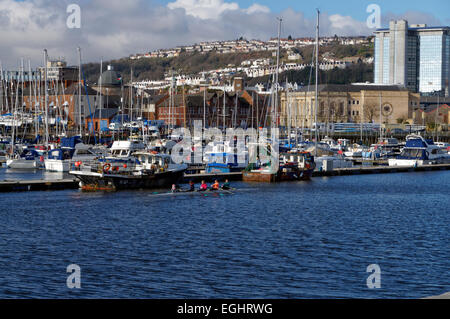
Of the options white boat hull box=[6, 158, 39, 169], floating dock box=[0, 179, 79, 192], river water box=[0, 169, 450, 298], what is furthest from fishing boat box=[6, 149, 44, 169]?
river water box=[0, 169, 450, 298]

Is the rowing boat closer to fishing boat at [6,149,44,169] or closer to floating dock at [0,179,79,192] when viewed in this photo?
floating dock at [0,179,79,192]

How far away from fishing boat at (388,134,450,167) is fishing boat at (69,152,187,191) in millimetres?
35948

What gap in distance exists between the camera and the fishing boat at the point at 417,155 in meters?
84.2

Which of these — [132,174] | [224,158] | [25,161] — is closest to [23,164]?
[25,161]

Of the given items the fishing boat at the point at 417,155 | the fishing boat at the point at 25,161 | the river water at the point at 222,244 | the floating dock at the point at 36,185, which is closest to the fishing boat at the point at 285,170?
the river water at the point at 222,244

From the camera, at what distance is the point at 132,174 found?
5441cm

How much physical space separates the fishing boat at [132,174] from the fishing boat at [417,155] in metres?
35.9

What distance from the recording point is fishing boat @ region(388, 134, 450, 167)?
84.2m

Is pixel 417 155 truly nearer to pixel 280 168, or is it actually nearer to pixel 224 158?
pixel 224 158

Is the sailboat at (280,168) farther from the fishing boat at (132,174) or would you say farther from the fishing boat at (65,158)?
the fishing boat at (65,158)

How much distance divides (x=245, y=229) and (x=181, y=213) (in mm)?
6999

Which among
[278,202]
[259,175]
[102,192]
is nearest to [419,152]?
[259,175]

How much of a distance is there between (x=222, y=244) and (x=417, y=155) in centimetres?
5756
